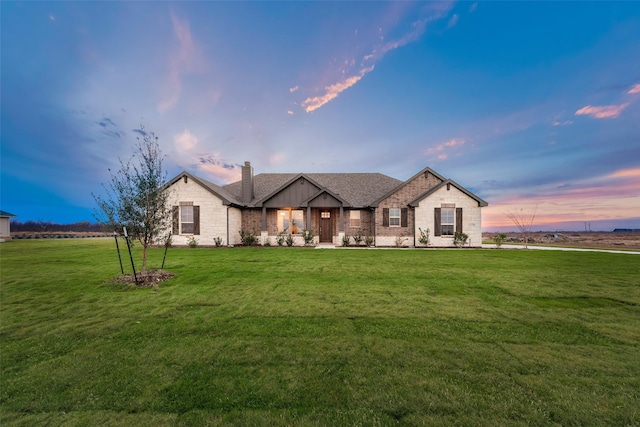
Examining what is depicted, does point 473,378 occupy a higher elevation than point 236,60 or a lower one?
lower

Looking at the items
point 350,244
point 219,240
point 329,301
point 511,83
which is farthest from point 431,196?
point 219,240

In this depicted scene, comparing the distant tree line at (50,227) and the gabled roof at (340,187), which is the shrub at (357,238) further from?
the distant tree line at (50,227)

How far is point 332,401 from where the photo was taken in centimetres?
234

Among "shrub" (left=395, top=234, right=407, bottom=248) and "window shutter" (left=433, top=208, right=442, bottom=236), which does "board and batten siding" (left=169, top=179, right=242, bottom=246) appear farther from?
"window shutter" (left=433, top=208, right=442, bottom=236)

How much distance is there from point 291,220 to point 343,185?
6555 millimetres

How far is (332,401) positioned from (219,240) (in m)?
16.9

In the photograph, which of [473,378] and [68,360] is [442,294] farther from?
[68,360]

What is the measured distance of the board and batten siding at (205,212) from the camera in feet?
57.6

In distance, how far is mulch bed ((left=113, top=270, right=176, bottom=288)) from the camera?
282 inches

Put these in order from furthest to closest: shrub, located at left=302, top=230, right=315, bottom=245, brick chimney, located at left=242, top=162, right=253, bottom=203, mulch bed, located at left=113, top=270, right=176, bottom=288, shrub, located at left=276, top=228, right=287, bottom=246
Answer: brick chimney, located at left=242, top=162, right=253, bottom=203
shrub, located at left=276, top=228, right=287, bottom=246
shrub, located at left=302, top=230, right=315, bottom=245
mulch bed, located at left=113, top=270, right=176, bottom=288

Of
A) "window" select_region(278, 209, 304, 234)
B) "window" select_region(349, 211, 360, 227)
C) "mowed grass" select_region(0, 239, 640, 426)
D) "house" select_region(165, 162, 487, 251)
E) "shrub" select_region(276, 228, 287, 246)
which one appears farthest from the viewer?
"window" select_region(278, 209, 304, 234)

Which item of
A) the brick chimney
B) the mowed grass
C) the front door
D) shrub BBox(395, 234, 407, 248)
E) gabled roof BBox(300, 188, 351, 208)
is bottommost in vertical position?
the mowed grass

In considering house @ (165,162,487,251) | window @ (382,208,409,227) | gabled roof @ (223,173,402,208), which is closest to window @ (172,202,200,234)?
house @ (165,162,487,251)

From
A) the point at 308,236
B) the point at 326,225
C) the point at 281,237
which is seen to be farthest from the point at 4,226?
the point at 326,225
